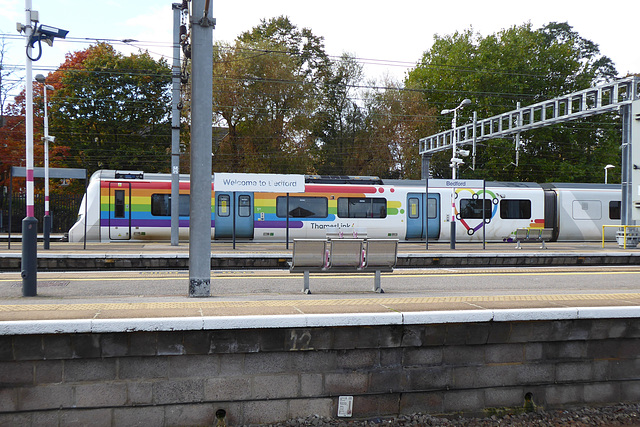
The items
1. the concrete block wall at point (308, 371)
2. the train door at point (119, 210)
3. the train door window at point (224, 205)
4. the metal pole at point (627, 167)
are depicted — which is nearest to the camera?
the concrete block wall at point (308, 371)

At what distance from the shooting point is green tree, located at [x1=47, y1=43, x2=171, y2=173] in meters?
36.0

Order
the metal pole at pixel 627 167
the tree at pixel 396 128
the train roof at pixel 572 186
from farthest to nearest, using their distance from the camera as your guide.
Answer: the tree at pixel 396 128
the train roof at pixel 572 186
the metal pole at pixel 627 167

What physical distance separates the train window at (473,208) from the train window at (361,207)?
12.6ft

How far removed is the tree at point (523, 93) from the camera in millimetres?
45969

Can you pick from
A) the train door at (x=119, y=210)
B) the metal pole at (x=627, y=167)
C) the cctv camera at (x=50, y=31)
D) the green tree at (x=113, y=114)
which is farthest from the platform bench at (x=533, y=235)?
the green tree at (x=113, y=114)

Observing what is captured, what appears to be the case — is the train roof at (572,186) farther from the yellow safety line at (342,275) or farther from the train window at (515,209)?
the yellow safety line at (342,275)

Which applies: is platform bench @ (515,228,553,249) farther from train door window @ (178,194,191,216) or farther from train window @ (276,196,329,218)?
train door window @ (178,194,191,216)

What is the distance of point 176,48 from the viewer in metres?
21.7

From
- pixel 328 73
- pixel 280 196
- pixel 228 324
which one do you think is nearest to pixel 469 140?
pixel 280 196

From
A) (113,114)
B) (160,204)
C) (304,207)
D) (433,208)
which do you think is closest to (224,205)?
(160,204)

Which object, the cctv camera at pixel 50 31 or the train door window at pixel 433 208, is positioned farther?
the train door window at pixel 433 208

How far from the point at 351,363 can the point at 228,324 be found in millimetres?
1353

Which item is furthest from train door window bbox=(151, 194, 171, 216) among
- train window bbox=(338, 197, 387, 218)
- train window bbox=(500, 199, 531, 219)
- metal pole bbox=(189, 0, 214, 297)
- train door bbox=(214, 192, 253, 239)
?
metal pole bbox=(189, 0, 214, 297)

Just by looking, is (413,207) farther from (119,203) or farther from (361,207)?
(119,203)
